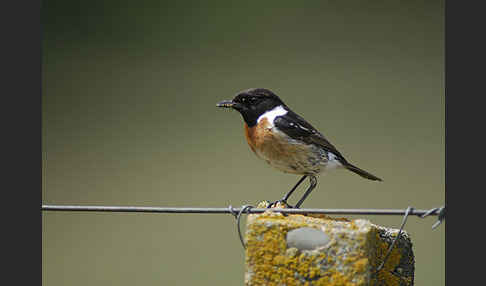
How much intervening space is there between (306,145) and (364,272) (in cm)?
185

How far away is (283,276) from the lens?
7.46ft

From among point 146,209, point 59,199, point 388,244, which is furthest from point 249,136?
point 59,199

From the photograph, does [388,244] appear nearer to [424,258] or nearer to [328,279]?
[328,279]

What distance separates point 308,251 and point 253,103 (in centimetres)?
185

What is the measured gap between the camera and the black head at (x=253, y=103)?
3934mm

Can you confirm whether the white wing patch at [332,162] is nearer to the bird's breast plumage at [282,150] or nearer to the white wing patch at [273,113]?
the bird's breast plumage at [282,150]

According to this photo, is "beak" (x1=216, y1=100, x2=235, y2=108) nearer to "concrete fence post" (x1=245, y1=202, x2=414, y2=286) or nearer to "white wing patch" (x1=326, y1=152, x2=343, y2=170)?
"white wing patch" (x1=326, y1=152, x2=343, y2=170)

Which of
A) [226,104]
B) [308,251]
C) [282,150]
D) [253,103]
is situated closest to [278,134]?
[282,150]

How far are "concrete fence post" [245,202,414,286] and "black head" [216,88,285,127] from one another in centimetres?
161

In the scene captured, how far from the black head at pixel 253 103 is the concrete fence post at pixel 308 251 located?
161 cm

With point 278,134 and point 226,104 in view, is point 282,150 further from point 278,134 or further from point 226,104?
point 226,104

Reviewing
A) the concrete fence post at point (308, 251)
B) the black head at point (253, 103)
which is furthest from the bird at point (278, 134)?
the concrete fence post at point (308, 251)

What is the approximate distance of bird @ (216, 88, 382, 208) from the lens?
394 cm

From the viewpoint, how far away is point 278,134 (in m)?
3.94
